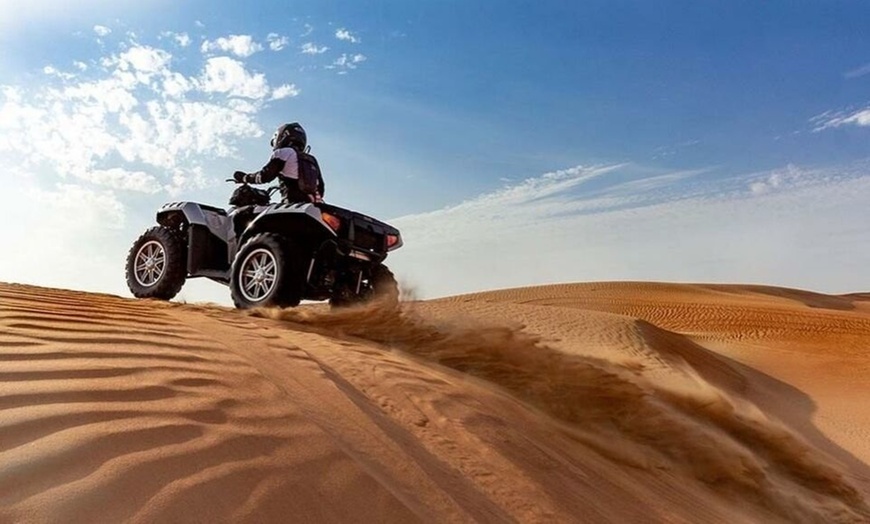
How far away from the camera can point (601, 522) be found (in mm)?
2992

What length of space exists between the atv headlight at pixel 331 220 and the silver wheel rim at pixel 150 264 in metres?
2.45

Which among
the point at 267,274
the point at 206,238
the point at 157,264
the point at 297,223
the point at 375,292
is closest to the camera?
the point at 267,274

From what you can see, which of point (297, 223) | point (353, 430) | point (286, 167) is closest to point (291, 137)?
point (286, 167)

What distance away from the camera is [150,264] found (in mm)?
8102

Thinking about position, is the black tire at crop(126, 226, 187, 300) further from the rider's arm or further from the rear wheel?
the rear wheel

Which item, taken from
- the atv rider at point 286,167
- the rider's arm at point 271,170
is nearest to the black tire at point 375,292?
the atv rider at point 286,167

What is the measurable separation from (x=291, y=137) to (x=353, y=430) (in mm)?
5220

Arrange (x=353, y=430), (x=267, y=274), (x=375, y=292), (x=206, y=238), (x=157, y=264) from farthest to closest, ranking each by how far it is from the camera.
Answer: (x=157, y=264)
(x=206, y=238)
(x=375, y=292)
(x=267, y=274)
(x=353, y=430)

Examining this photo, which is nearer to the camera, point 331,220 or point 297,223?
point 331,220

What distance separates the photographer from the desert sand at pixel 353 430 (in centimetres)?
225

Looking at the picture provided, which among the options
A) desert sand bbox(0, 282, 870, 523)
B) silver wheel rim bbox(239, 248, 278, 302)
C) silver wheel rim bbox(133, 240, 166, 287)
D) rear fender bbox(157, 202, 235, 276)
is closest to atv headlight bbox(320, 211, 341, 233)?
silver wheel rim bbox(239, 248, 278, 302)

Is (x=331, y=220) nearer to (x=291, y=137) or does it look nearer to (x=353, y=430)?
(x=291, y=137)

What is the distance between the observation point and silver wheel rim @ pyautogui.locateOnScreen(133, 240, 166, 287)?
805cm

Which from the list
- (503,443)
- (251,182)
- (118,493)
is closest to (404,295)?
(251,182)
